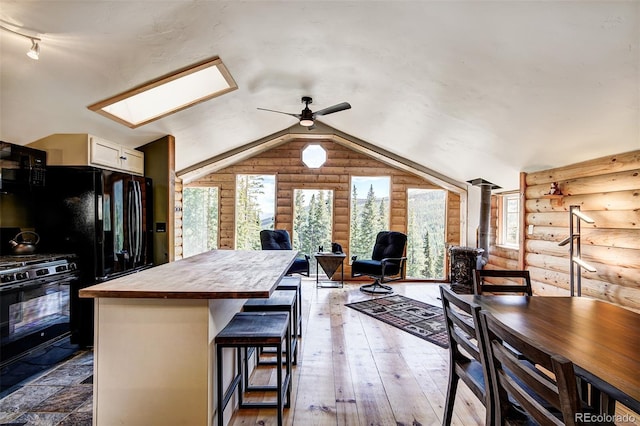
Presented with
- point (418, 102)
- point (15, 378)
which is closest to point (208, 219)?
point (15, 378)

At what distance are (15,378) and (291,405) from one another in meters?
2.07

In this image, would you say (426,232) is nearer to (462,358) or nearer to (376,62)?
→ (376,62)

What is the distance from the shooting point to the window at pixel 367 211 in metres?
6.62

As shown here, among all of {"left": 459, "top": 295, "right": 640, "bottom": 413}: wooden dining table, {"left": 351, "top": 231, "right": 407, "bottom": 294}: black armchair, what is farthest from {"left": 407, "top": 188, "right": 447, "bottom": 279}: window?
{"left": 459, "top": 295, "right": 640, "bottom": 413}: wooden dining table

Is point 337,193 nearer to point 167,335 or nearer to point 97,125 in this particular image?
point 97,125

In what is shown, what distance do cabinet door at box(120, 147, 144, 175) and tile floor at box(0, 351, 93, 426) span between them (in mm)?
2083

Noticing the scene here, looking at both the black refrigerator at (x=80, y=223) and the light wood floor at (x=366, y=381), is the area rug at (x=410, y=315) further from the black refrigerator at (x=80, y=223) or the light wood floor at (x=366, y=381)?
the black refrigerator at (x=80, y=223)

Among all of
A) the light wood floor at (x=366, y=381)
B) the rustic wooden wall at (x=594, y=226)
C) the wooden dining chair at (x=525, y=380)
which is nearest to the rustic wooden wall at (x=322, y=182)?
the rustic wooden wall at (x=594, y=226)

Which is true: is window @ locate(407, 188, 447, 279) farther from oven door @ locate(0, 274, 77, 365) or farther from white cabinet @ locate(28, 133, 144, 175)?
oven door @ locate(0, 274, 77, 365)

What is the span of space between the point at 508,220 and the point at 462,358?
437 centimetres

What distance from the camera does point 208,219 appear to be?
6.52m

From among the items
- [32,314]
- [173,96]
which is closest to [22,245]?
[32,314]

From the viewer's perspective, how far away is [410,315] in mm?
4246

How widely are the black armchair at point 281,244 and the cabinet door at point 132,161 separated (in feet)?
7.60
